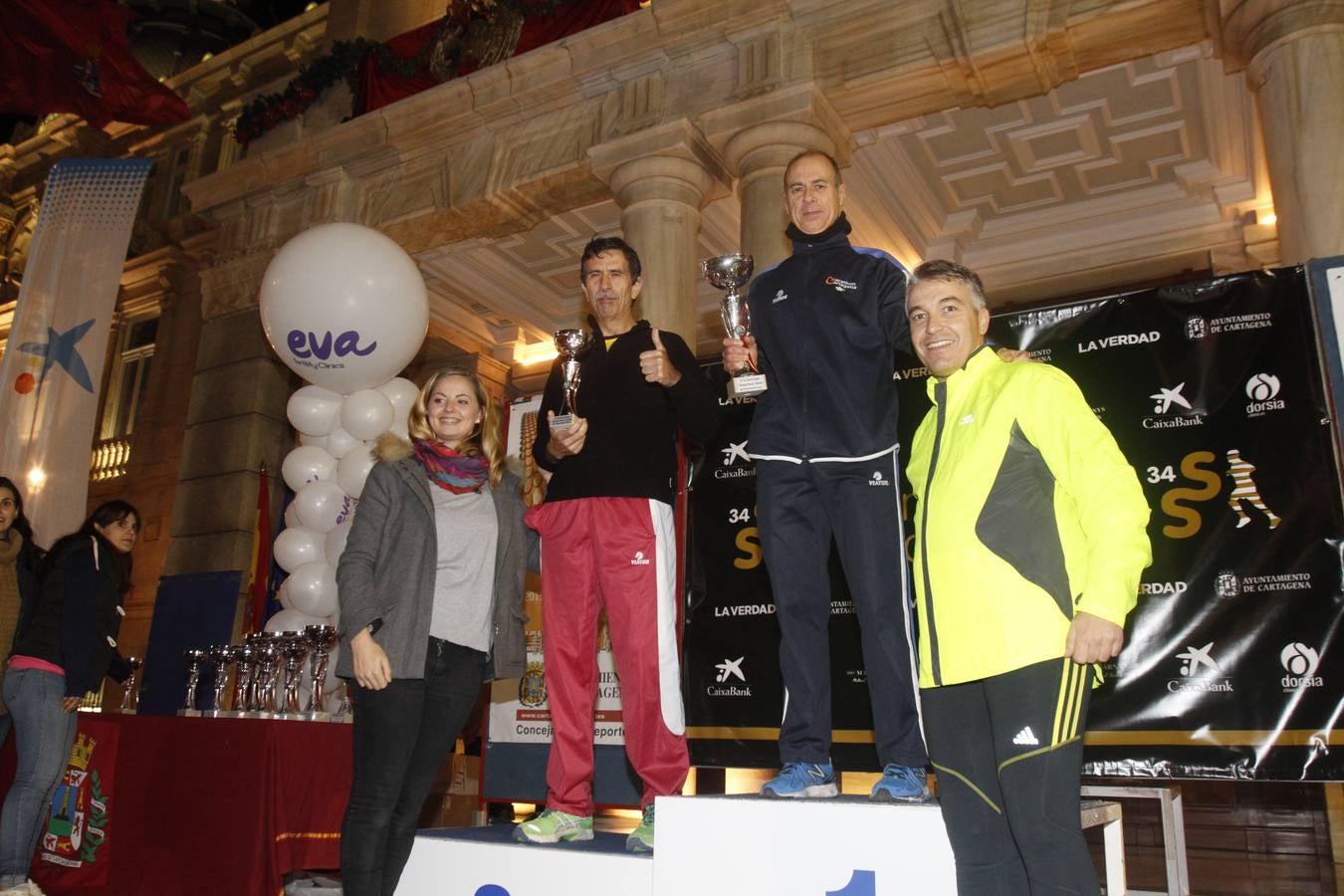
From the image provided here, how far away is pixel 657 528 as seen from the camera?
2863 mm

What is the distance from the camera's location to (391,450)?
2855 millimetres

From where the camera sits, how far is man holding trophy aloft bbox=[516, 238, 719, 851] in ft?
9.01

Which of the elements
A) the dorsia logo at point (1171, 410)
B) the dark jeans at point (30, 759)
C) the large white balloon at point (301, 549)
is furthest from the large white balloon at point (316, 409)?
the dorsia logo at point (1171, 410)

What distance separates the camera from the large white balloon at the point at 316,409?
629 centimetres

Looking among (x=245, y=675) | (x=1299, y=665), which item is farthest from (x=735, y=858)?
(x=245, y=675)

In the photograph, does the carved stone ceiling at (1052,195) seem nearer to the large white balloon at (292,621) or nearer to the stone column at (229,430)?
the stone column at (229,430)

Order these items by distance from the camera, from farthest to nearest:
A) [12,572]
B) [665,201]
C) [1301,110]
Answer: [665,201] → [1301,110] → [12,572]

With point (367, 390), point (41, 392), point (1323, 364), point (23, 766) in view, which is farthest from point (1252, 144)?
point (41, 392)

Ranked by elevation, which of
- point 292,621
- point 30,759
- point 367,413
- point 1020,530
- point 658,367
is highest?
point 367,413

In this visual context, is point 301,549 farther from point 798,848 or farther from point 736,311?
point 798,848

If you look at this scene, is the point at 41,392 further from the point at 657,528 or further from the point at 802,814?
the point at 802,814

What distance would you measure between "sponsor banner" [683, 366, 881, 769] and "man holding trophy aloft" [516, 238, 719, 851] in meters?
1.35

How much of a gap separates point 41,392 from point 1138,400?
7769 millimetres

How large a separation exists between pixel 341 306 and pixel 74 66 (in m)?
6.04
